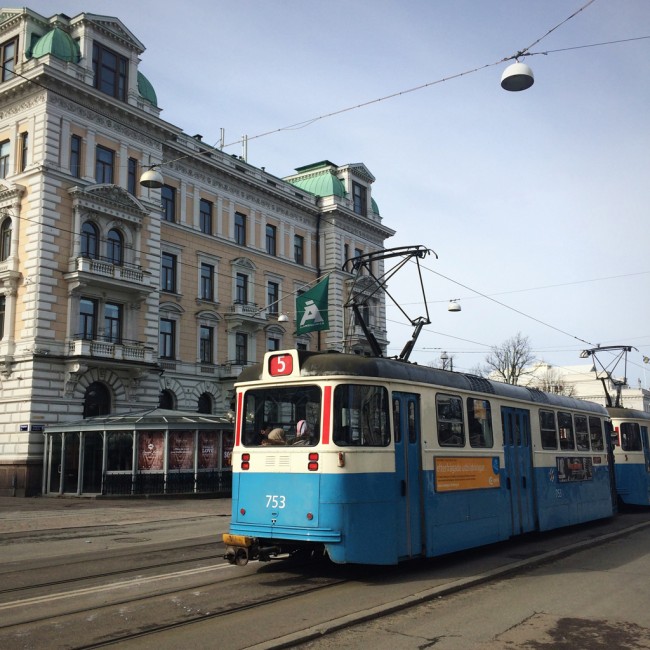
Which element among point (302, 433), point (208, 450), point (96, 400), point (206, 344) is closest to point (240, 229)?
point (206, 344)

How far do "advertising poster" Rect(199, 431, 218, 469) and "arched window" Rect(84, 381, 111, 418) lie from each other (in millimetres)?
6343

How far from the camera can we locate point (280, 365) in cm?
958

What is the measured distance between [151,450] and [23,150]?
49.5 ft

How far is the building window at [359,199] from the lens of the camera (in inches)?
2076

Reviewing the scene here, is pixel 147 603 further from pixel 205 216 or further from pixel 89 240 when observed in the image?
pixel 205 216

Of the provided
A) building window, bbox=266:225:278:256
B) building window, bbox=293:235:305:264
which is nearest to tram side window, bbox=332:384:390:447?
building window, bbox=266:225:278:256

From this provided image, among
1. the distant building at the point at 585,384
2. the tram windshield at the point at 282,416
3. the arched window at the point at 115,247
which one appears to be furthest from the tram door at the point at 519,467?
the distant building at the point at 585,384

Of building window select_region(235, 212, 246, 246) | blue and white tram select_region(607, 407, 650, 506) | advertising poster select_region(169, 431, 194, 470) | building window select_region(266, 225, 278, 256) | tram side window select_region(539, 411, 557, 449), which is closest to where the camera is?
tram side window select_region(539, 411, 557, 449)

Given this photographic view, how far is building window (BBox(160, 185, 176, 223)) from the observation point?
1521 inches

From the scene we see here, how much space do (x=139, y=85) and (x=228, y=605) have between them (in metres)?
34.2

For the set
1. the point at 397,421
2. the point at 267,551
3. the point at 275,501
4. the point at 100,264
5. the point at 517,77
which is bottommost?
the point at 267,551

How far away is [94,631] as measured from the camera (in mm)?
6707

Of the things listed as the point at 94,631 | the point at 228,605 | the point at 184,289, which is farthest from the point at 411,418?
the point at 184,289

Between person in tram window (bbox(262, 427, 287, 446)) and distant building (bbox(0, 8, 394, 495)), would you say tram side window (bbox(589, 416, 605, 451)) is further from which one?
distant building (bbox(0, 8, 394, 495))
